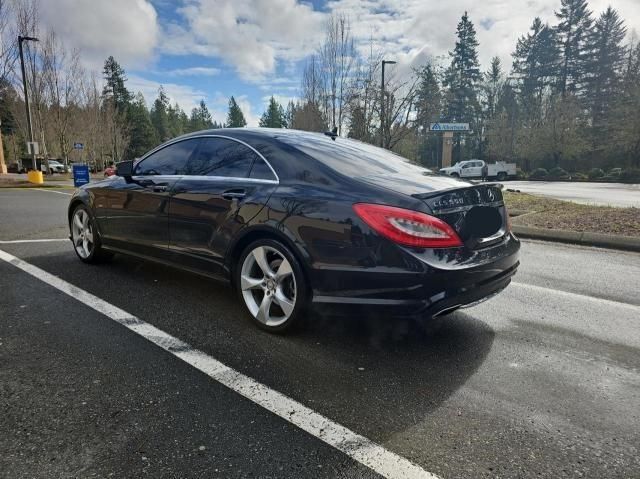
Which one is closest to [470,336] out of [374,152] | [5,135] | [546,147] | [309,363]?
[309,363]

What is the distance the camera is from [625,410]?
2236 mm

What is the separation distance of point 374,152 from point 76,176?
1812 centimetres

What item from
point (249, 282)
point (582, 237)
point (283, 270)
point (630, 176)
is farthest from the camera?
point (630, 176)

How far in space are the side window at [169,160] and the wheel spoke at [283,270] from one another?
59.0 inches

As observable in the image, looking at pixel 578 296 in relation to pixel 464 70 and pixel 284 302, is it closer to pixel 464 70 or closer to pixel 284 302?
pixel 284 302

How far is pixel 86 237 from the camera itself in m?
5.04

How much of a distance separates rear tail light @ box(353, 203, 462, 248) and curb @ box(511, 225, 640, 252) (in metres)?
5.21

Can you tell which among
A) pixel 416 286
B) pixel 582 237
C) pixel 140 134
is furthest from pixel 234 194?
pixel 140 134

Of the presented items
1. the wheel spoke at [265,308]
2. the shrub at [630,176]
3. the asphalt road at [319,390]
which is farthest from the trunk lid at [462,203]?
the shrub at [630,176]

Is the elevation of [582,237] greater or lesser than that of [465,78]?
lesser

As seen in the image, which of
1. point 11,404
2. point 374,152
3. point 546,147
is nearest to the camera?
point 11,404

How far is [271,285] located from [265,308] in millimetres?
186

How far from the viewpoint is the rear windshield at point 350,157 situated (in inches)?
121

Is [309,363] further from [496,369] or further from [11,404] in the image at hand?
[11,404]
